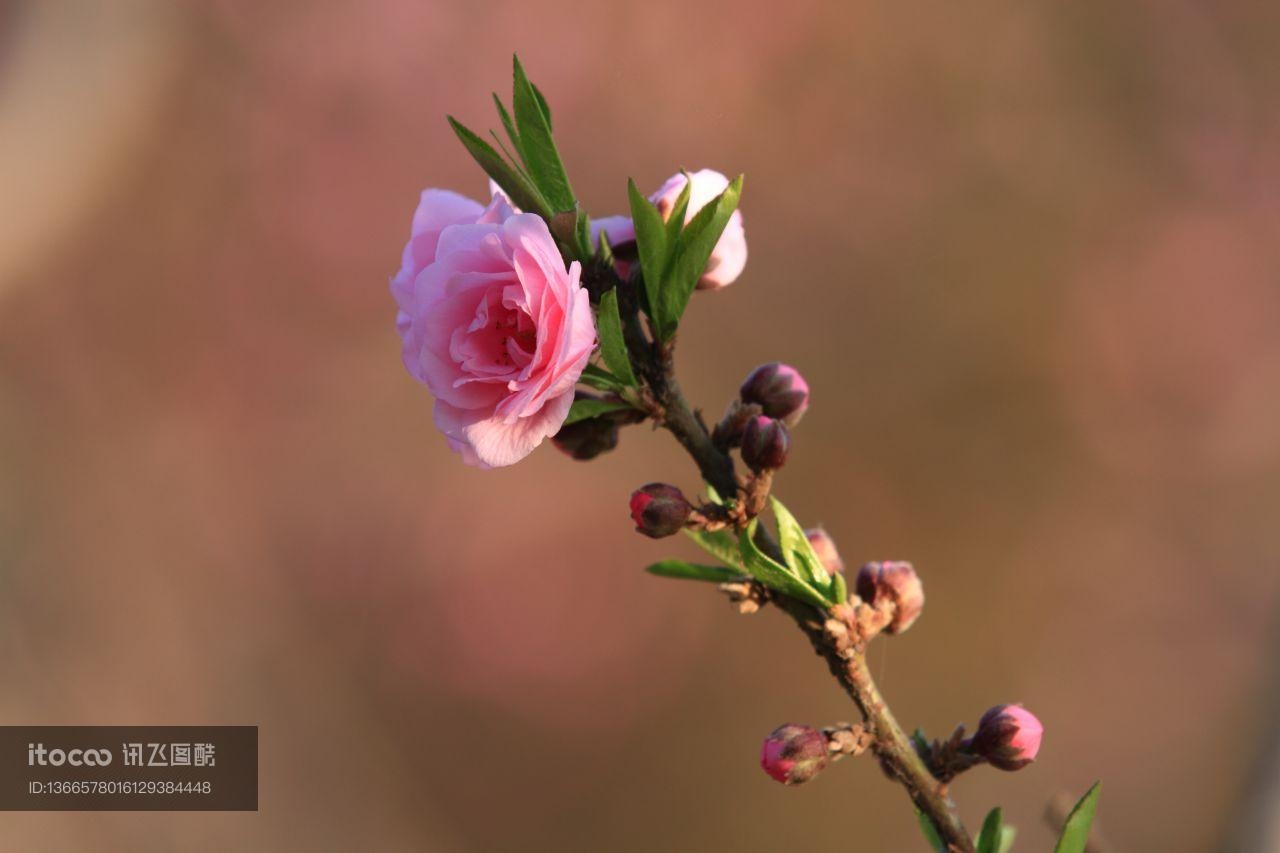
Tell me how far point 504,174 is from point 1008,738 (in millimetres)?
391

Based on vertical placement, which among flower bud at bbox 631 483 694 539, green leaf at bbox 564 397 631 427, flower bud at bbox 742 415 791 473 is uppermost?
green leaf at bbox 564 397 631 427

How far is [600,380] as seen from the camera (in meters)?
0.46

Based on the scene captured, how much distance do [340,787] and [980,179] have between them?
152 centimetres

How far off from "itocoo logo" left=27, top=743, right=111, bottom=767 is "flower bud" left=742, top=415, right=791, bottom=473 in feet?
2.95

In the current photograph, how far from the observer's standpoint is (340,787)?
61.7 inches

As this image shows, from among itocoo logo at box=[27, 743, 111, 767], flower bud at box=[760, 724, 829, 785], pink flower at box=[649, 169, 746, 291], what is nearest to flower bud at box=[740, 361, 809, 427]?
pink flower at box=[649, 169, 746, 291]

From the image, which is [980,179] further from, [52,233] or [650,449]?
[52,233]

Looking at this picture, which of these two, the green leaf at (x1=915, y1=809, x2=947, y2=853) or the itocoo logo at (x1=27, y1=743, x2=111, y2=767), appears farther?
the itocoo logo at (x1=27, y1=743, x2=111, y2=767)

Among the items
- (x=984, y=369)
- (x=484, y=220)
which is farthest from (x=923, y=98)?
(x=484, y=220)

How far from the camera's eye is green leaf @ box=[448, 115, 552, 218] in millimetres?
447

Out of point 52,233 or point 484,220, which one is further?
point 52,233

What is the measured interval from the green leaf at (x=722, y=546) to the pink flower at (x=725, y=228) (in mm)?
136

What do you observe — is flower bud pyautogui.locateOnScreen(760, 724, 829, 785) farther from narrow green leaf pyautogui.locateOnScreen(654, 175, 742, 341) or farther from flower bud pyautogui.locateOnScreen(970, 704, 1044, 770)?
narrow green leaf pyautogui.locateOnScreen(654, 175, 742, 341)

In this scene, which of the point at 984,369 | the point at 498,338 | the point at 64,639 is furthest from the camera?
the point at 984,369
